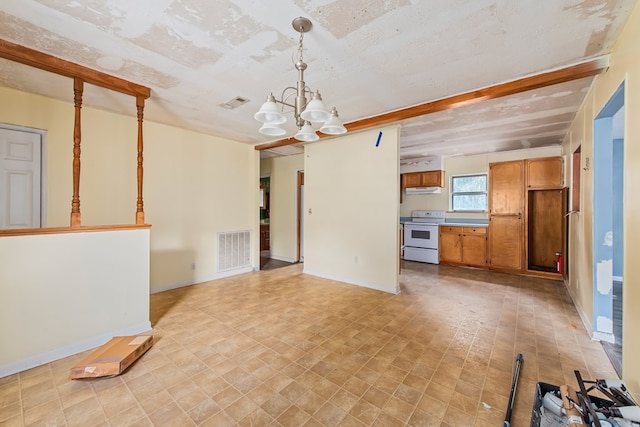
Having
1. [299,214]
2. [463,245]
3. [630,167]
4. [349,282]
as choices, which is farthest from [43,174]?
[463,245]

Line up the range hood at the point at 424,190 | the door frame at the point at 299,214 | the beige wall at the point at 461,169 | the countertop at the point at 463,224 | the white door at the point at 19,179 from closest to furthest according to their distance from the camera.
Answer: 1. the white door at the point at 19,179
2. the beige wall at the point at 461,169
3. the countertop at the point at 463,224
4. the door frame at the point at 299,214
5. the range hood at the point at 424,190

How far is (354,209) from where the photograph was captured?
461 cm

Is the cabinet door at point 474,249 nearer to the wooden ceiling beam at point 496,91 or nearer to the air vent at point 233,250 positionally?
the wooden ceiling beam at point 496,91

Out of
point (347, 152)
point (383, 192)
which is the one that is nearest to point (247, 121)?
point (347, 152)

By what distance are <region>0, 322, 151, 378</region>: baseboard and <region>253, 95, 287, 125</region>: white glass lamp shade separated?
257 cm

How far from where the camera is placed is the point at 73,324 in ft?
8.00

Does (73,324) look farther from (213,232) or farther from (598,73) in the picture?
(598,73)

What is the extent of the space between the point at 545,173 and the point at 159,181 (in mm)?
6780

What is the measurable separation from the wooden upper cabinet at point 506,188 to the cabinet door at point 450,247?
90 centimetres

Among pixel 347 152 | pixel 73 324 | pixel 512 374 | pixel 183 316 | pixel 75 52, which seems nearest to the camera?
pixel 512 374

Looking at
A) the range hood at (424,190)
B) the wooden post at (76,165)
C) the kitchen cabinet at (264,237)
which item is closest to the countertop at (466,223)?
the range hood at (424,190)

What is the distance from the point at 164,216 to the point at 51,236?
194 cm

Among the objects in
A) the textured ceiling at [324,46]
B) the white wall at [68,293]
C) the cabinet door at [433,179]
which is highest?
the textured ceiling at [324,46]

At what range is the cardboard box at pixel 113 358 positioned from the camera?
2.02 m
